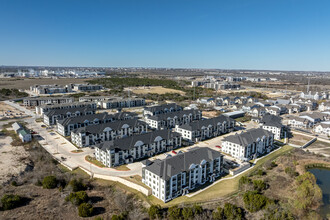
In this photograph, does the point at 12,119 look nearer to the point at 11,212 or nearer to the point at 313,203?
the point at 11,212

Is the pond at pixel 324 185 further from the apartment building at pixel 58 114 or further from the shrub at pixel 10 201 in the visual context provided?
the apartment building at pixel 58 114

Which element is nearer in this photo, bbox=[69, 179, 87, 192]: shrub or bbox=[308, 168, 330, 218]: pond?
bbox=[308, 168, 330, 218]: pond

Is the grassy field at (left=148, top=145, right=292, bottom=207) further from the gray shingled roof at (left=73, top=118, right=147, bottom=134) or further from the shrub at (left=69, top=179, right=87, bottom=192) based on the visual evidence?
the gray shingled roof at (left=73, top=118, right=147, bottom=134)

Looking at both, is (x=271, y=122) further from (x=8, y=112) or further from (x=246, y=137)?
(x=8, y=112)

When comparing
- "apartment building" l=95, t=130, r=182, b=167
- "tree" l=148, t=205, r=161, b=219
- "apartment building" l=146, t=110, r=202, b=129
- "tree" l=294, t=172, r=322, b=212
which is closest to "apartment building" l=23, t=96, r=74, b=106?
"apartment building" l=146, t=110, r=202, b=129

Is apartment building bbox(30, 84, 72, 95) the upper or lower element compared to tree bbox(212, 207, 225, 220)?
upper

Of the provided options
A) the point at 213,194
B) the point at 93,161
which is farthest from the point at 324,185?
the point at 93,161

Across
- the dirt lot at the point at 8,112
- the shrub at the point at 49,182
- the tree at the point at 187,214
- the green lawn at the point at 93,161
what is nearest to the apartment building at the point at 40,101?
the dirt lot at the point at 8,112

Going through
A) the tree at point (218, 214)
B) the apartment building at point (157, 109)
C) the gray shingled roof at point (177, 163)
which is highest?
the apartment building at point (157, 109)
